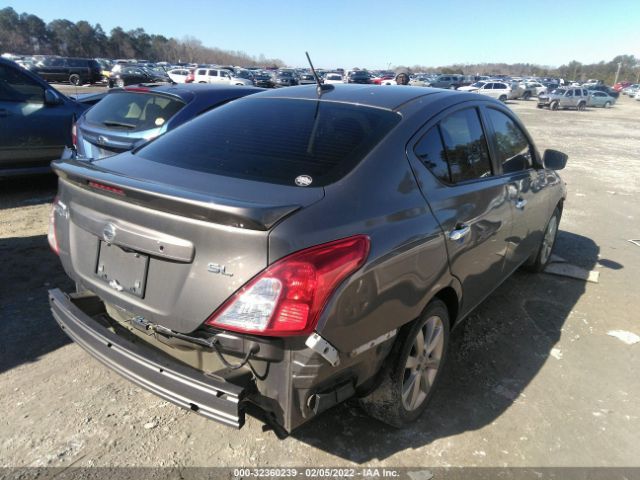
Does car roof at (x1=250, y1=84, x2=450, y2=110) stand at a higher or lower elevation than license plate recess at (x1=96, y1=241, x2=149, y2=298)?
higher

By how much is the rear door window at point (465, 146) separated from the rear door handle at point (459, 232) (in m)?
0.27

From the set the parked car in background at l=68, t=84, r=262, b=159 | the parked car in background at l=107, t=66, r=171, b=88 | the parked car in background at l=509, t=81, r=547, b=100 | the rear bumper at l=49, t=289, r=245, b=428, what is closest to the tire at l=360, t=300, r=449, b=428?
the rear bumper at l=49, t=289, r=245, b=428

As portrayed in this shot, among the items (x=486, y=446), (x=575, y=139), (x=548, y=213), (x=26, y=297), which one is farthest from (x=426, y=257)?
(x=575, y=139)

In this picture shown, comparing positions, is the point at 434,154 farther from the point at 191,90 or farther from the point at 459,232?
the point at 191,90

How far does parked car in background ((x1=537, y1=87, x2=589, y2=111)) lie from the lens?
36.8 m

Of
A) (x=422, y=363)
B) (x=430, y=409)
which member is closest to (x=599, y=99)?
(x=430, y=409)

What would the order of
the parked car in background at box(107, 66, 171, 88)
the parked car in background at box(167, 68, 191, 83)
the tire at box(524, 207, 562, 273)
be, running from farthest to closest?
the parked car in background at box(167, 68, 191, 83), the parked car in background at box(107, 66, 171, 88), the tire at box(524, 207, 562, 273)

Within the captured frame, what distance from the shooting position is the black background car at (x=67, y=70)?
37.0 m

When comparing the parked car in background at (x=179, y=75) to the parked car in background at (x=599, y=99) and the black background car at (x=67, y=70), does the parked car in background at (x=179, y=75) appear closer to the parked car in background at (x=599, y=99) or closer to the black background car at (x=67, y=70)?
the black background car at (x=67, y=70)

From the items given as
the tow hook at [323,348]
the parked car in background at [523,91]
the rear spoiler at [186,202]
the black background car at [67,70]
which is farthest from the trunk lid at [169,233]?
the parked car in background at [523,91]

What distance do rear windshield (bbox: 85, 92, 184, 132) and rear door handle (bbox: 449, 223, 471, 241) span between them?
369 cm

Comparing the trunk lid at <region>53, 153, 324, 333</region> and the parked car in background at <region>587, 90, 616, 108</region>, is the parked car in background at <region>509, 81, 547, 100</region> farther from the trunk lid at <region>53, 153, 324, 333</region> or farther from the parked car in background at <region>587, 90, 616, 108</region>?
the trunk lid at <region>53, 153, 324, 333</region>

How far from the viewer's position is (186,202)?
6.26 ft

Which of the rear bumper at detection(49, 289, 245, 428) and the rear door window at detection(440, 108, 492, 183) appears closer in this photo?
the rear bumper at detection(49, 289, 245, 428)
